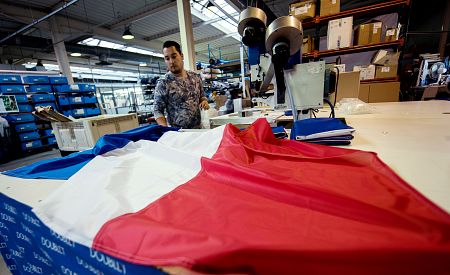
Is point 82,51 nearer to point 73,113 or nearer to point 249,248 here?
point 73,113

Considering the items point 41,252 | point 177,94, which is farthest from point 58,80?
point 41,252

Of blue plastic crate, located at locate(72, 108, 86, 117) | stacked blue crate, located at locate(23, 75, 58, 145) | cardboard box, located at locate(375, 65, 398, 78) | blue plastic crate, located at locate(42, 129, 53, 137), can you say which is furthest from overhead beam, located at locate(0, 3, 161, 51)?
cardboard box, located at locate(375, 65, 398, 78)

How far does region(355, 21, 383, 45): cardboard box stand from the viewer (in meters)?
2.79

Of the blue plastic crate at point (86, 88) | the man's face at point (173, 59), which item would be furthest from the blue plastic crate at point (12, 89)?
the man's face at point (173, 59)

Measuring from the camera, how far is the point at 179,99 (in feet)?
6.48

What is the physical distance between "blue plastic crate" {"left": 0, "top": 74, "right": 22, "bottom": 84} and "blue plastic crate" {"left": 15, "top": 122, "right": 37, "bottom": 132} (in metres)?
1.19

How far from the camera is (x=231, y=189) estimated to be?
56cm

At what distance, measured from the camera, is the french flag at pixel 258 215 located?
1.01 ft

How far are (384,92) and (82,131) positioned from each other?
15.0ft

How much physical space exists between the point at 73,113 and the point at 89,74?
21.9 ft

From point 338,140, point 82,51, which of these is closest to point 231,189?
point 338,140

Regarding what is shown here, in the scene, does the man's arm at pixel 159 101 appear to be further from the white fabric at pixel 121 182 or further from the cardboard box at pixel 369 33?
the cardboard box at pixel 369 33

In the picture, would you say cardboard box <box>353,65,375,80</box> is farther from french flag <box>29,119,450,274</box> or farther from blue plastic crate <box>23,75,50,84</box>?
blue plastic crate <box>23,75,50,84</box>

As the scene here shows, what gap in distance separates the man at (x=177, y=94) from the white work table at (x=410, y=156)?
4.06ft
